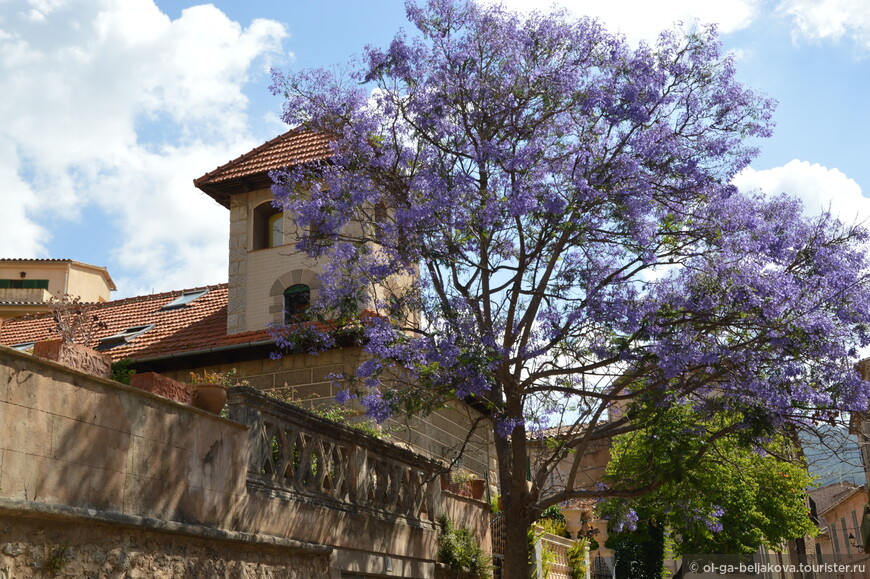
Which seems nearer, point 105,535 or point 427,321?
point 105,535

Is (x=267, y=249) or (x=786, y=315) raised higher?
(x=267, y=249)

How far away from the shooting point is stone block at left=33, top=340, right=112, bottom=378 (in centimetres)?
753

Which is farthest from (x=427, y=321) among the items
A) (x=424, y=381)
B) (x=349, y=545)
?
(x=349, y=545)

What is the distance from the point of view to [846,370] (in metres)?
12.2

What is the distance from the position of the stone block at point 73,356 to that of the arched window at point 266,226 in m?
12.3

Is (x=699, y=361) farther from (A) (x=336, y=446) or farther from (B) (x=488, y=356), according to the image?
(A) (x=336, y=446)

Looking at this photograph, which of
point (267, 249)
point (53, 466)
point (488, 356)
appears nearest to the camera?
point (53, 466)

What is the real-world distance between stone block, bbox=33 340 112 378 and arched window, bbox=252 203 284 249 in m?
12.3

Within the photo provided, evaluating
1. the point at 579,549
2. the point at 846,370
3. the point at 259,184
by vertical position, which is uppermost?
the point at 259,184

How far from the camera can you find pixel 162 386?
27.9 ft

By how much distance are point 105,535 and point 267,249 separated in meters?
12.9

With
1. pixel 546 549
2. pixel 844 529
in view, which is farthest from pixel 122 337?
pixel 844 529

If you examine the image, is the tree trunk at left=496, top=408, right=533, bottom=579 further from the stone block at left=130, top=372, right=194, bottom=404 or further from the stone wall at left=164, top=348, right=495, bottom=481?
the stone block at left=130, top=372, right=194, bottom=404

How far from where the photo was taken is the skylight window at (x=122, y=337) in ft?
66.6
